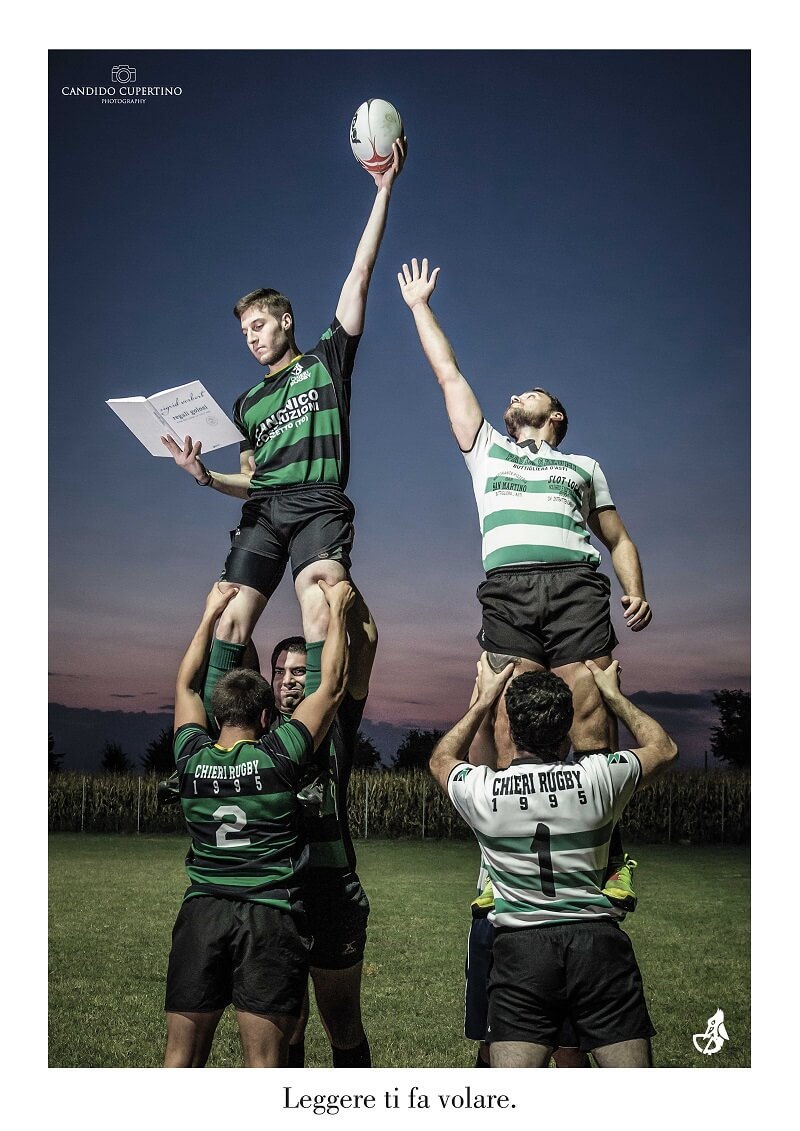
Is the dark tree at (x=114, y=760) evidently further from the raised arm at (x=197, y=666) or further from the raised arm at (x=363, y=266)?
the raised arm at (x=363, y=266)

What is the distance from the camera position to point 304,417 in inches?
206

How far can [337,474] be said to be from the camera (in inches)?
204

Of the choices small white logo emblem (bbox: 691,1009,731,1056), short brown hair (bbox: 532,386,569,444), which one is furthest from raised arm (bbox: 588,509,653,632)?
small white logo emblem (bbox: 691,1009,731,1056)

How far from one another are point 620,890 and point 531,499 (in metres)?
1.71

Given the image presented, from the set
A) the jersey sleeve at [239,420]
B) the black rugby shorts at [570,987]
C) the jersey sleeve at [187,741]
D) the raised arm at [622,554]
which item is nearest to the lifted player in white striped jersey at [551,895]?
the black rugby shorts at [570,987]

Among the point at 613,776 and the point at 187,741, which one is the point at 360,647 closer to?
the point at 187,741

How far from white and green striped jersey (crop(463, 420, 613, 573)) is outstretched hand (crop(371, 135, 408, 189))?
49.4 inches

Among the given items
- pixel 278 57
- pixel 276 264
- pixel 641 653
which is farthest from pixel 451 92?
pixel 641 653

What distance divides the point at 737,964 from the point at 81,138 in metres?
6.63

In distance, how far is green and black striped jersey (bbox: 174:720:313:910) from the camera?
4297 mm

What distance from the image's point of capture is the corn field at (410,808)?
648cm

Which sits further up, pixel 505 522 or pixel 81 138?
pixel 81 138

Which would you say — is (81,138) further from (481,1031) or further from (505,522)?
(481,1031)

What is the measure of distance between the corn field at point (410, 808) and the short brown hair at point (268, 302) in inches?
108
